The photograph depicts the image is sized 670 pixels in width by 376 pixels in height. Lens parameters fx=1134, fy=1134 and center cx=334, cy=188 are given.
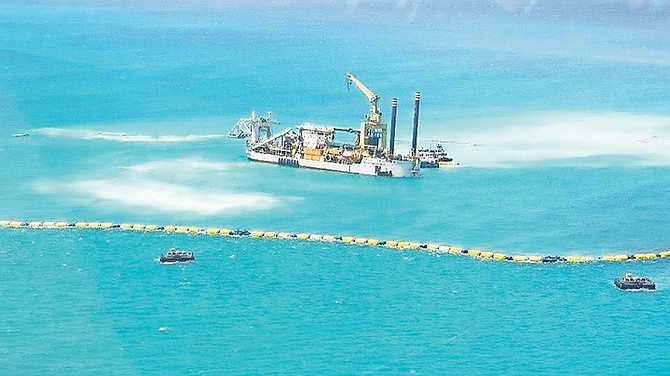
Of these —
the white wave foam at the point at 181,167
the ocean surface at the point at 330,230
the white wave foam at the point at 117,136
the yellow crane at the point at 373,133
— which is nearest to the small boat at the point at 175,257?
the ocean surface at the point at 330,230

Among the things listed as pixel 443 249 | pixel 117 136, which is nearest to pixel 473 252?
pixel 443 249

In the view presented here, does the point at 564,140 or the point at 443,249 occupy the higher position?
the point at 564,140

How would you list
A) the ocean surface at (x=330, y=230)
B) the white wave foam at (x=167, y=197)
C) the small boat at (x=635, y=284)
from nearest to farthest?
the ocean surface at (x=330, y=230) → the small boat at (x=635, y=284) → the white wave foam at (x=167, y=197)

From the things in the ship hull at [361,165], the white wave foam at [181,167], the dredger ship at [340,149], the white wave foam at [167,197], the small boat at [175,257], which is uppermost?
the dredger ship at [340,149]

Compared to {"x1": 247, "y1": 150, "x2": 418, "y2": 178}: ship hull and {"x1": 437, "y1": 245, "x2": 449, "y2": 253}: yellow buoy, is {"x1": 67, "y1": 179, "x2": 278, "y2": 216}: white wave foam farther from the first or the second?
{"x1": 437, "y1": 245, "x2": 449, "y2": 253}: yellow buoy

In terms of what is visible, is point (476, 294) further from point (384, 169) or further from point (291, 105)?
point (291, 105)

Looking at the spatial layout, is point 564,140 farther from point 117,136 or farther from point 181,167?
point 117,136

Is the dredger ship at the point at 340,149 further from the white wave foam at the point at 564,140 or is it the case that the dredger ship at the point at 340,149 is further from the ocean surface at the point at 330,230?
the white wave foam at the point at 564,140
